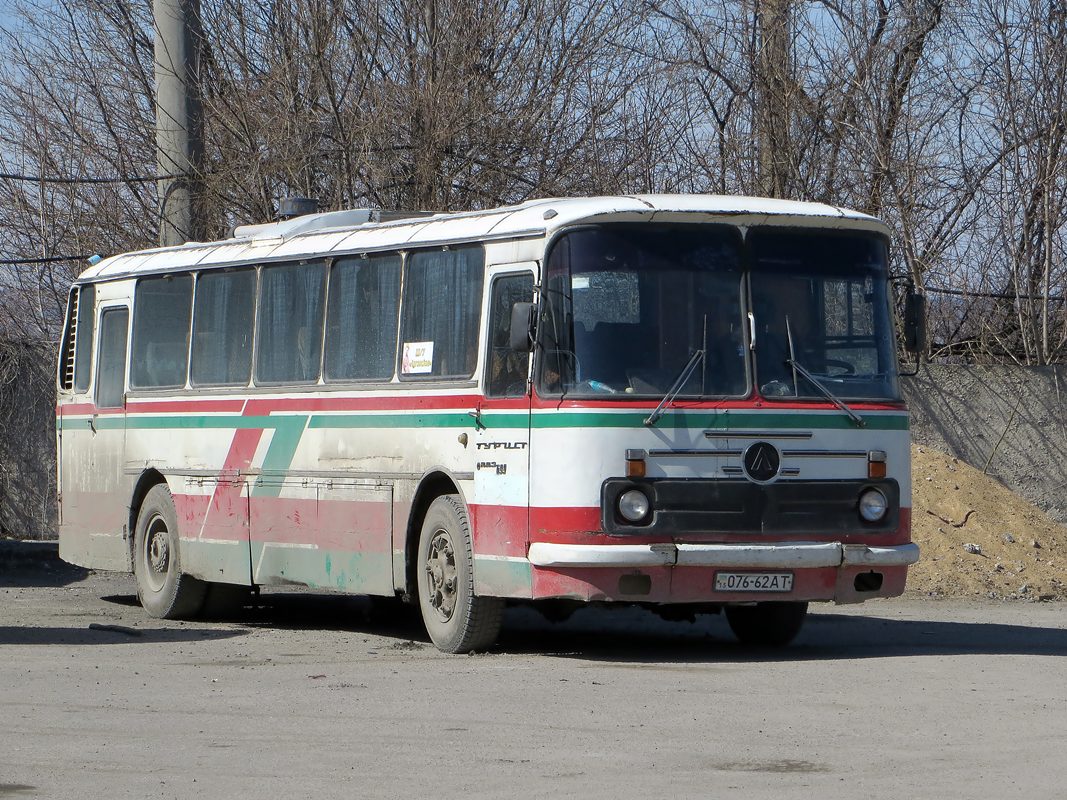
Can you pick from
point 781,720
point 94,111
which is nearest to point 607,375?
point 781,720

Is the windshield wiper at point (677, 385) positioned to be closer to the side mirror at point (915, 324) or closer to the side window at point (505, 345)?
the side window at point (505, 345)

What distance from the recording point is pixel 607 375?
464 inches

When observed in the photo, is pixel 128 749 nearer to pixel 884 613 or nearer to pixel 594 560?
pixel 594 560

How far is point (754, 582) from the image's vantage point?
12.0 metres

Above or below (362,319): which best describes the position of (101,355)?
below

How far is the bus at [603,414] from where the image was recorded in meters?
11.8

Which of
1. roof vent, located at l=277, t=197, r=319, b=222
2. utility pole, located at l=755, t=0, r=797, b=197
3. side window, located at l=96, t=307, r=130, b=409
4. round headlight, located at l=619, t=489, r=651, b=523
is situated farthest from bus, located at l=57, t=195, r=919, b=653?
utility pole, located at l=755, t=0, r=797, b=197

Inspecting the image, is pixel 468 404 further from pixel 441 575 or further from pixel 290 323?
pixel 290 323

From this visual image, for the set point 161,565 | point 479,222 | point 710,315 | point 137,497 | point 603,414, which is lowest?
point 161,565

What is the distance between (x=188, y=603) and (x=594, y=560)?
5789 mm

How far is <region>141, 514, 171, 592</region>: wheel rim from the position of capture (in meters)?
16.3

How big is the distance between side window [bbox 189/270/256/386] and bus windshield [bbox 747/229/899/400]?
478cm

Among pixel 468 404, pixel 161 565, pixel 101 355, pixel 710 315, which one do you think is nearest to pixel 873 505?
pixel 710 315

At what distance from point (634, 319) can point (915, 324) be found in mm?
2270
